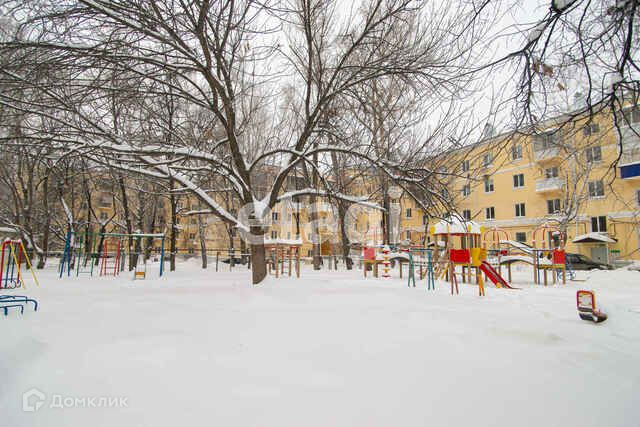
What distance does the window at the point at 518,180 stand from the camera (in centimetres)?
2809

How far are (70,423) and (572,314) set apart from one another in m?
6.37

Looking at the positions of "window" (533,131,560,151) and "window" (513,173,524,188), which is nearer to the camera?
"window" (533,131,560,151)

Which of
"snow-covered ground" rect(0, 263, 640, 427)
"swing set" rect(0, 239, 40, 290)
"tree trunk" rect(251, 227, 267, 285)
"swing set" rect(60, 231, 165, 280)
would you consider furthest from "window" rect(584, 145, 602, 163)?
"swing set" rect(60, 231, 165, 280)

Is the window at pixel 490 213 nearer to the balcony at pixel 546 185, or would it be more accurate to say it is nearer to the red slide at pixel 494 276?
the balcony at pixel 546 185

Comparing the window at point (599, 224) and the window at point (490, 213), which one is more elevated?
the window at point (490, 213)

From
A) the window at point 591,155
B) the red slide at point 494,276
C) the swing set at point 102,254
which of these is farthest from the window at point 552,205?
the swing set at point 102,254

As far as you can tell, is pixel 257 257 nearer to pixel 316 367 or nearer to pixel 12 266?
pixel 316 367

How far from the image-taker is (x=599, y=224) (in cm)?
2364

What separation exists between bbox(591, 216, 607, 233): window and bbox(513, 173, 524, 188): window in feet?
18.4

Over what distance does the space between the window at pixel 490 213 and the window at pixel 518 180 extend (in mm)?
2653

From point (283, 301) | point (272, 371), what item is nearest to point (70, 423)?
point (272, 371)

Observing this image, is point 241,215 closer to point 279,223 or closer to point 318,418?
point 318,418

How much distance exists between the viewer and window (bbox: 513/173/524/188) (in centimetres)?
2809

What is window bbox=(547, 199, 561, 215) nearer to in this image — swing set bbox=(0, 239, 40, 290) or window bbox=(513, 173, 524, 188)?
window bbox=(513, 173, 524, 188)
